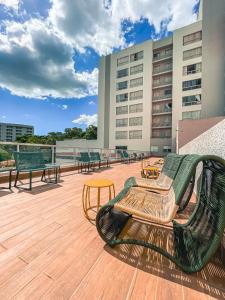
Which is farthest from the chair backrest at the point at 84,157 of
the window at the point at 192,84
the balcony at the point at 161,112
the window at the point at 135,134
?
the window at the point at 192,84

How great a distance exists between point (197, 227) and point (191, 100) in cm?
2662

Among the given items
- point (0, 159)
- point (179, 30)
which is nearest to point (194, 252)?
point (0, 159)

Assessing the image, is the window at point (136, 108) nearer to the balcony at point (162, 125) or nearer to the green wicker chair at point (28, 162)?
the balcony at point (162, 125)

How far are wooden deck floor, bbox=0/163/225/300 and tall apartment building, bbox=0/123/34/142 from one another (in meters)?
140

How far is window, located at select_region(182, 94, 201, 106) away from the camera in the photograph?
23.4m

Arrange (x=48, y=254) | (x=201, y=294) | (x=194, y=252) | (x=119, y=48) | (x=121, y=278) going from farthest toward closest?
(x=119, y=48) < (x=48, y=254) < (x=194, y=252) < (x=121, y=278) < (x=201, y=294)

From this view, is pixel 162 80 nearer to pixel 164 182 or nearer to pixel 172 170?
pixel 172 170

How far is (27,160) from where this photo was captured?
4.17 m

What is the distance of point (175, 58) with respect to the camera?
82.1 feet

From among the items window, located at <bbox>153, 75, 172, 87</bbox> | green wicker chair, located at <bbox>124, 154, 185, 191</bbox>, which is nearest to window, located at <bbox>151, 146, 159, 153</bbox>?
window, located at <bbox>153, 75, 172, 87</bbox>

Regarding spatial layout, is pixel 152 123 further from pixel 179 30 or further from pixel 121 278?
pixel 121 278

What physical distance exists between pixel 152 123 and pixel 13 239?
28737mm

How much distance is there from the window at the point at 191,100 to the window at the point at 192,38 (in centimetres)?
883

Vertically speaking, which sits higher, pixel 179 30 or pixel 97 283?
pixel 179 30
